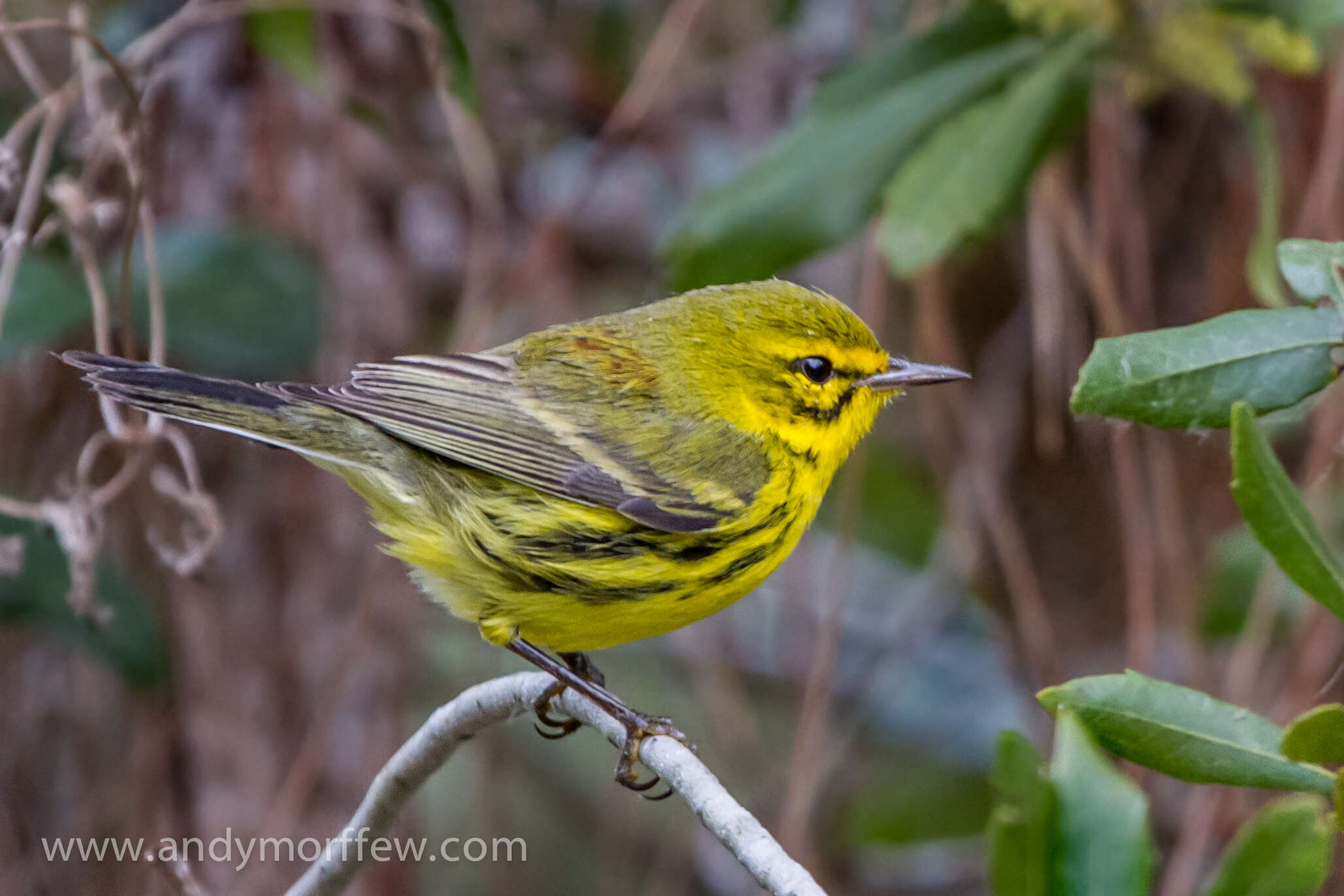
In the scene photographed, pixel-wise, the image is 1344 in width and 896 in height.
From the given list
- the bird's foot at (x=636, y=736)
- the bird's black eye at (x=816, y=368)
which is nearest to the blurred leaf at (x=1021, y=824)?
the bird's foot at (x=636, y=736)

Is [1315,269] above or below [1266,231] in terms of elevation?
below

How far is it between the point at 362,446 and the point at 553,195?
232cm

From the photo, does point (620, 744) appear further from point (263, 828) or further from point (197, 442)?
point (197, 442)

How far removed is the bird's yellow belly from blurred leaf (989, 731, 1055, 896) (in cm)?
145

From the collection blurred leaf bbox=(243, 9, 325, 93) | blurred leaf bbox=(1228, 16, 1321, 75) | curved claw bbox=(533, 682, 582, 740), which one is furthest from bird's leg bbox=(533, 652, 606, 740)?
blurred leaf bbox=(1228, 16, 1321, 75)

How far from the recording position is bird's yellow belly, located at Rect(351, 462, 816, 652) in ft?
8.56

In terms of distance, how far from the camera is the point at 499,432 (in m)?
2.87

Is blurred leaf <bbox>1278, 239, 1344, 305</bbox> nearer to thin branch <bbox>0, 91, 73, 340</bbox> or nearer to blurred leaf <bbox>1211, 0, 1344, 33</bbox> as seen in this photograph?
blurred leaf <bbox>1211, 0, 1344, 33</bbox>

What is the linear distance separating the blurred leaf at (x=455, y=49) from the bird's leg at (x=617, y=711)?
115 cm

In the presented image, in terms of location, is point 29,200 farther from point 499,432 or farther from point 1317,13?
point 1317,13

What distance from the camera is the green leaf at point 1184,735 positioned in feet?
4.71

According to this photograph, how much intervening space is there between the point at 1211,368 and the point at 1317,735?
0.53m

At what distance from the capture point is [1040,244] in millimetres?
3439

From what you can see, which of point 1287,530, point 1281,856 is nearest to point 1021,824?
point 1281,856
